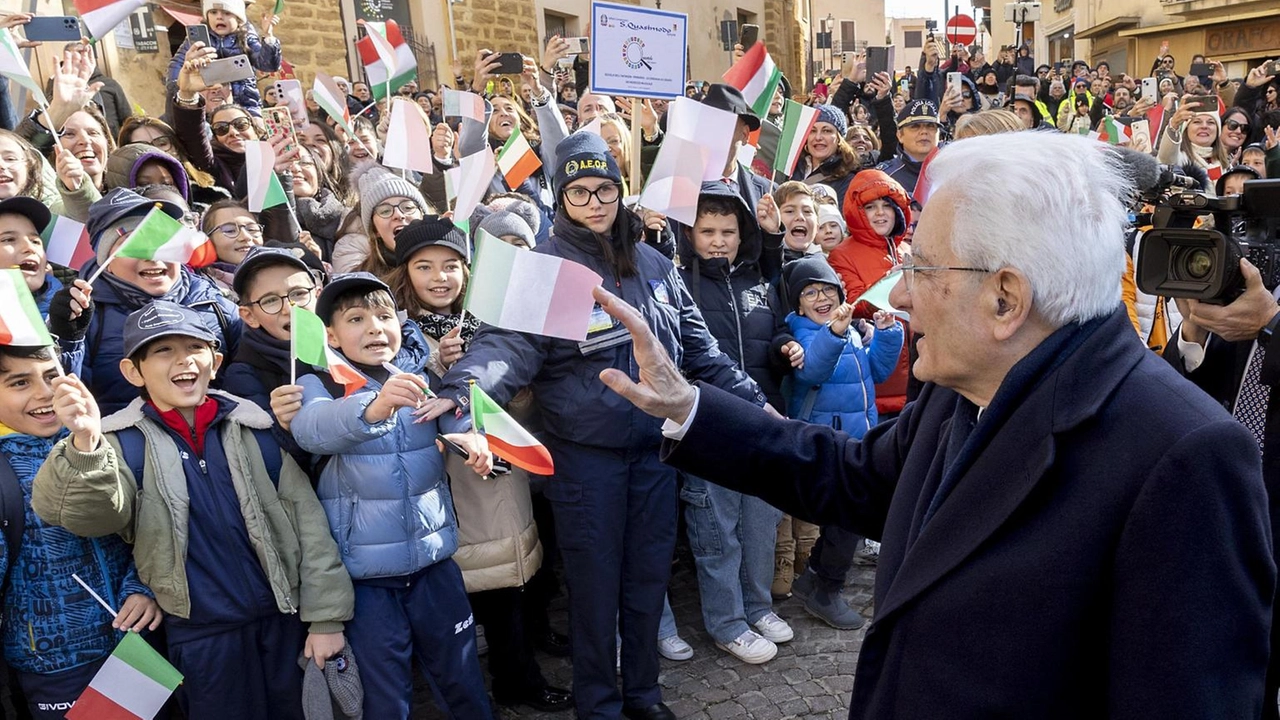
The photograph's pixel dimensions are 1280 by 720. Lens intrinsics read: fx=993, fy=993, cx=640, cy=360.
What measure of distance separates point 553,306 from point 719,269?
5.22 ft

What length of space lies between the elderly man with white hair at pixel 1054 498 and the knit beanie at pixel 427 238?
2.31m

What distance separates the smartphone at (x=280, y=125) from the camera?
5.27 meters

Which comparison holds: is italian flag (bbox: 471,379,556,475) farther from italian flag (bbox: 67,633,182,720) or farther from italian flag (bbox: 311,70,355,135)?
italian flag (bbox: 311,70,355,135)

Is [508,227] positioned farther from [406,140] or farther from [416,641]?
[416,641]

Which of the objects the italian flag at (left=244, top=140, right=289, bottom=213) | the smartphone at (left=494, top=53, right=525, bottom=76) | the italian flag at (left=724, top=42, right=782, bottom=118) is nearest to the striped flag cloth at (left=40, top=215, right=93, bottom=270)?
the italian flag at (left=244, top=140, right=289, bottom=213)

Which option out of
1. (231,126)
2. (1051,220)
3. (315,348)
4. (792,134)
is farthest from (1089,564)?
(231,126)

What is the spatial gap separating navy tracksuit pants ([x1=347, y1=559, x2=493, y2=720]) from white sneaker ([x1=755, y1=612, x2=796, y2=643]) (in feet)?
4.82

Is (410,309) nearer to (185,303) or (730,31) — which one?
(185,303)

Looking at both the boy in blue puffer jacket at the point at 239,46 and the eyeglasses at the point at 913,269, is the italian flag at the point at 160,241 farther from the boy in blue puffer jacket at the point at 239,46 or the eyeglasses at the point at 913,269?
the boy in blue puffer jacket at the point at 239,46

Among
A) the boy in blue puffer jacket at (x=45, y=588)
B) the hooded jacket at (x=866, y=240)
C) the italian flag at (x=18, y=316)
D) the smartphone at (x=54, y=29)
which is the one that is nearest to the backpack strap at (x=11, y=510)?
the boy in blue puffer jacket at (x=45, y=588)

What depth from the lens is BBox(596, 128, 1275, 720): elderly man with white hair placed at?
1396mm

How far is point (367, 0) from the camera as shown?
1405 centimetres

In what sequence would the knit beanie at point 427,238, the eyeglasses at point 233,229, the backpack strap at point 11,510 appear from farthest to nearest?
1. the eyeglasses at point 233,229
2. the knit beanie at point 427,238
3. the backpack strap at point 11,510

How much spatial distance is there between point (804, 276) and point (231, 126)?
3.26 m
